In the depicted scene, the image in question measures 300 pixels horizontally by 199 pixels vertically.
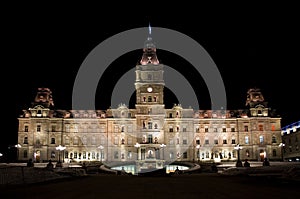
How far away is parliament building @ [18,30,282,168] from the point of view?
86500 millimetres

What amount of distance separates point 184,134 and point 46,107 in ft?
118

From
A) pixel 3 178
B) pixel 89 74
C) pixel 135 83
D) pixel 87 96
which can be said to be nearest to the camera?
pixel 3 178

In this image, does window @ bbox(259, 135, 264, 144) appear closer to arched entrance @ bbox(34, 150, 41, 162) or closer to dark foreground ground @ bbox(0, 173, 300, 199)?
arched entrance @ bbox(34, 150, 41, 162)

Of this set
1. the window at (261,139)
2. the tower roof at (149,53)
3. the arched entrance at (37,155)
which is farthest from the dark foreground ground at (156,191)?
the window at (261,139)

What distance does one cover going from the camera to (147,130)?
281ft

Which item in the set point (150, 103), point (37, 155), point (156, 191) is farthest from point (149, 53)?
point (156, 191)

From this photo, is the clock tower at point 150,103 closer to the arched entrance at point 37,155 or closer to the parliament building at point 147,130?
the parliament building at point 147,130

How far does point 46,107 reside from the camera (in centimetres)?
8981

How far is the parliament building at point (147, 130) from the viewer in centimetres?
8650

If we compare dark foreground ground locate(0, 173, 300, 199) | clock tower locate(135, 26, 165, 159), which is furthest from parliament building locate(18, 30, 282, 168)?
dark foreground ground locate(0, 173, 300, 199)

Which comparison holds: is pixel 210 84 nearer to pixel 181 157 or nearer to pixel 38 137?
pixel 181 157

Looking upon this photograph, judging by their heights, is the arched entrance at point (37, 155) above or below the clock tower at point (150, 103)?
below

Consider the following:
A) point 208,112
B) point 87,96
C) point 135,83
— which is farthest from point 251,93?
point 87,96

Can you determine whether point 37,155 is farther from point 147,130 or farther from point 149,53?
point 149,53
